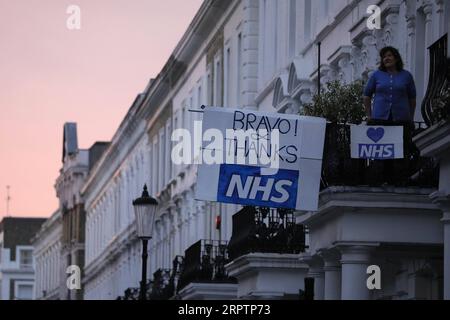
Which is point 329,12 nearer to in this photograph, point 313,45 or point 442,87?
point 313,45

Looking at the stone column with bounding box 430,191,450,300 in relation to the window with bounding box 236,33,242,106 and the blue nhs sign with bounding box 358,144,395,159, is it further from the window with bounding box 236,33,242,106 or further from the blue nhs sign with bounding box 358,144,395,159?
the window with bounding box 236,33,242,106

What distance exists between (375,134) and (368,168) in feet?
2.10

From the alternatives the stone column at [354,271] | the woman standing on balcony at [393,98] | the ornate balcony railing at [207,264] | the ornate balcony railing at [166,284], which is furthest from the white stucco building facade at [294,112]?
the ornate balcony railing at [166,284]

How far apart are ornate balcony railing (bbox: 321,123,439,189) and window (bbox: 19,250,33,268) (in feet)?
438

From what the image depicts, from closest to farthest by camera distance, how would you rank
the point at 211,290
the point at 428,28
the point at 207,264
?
the point at 428,28 < the point at 211,290 < the point at 207,264

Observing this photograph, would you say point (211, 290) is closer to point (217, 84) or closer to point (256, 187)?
point (217, 84)

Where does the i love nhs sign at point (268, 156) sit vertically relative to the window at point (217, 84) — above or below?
below

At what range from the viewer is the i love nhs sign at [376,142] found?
81.3 feet

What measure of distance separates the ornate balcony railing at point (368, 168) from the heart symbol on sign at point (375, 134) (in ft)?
1.15

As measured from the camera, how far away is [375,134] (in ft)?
81.9

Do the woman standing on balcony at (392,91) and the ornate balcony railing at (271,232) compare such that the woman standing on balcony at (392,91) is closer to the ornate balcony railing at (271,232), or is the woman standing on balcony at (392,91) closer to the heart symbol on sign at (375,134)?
the heart symbol on sign at (375,134)

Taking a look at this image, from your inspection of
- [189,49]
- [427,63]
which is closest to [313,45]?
[427,63]

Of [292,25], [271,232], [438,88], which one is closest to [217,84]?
[292,25]

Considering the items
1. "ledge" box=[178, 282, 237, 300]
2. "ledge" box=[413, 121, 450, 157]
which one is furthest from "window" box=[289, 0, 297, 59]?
"ledge" box=[413, 121, 450, 157]
